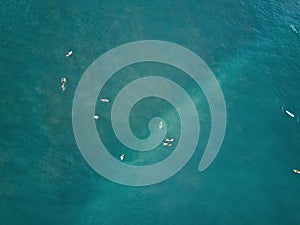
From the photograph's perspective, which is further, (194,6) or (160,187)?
(194,6)

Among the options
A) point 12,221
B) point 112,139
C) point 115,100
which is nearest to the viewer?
point 12,221

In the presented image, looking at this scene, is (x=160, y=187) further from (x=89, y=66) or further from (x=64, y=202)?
(x=89, y=66)

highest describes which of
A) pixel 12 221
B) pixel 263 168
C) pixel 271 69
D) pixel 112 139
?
pixel 271 69

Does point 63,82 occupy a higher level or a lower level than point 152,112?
lower

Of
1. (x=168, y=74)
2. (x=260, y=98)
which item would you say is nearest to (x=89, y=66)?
(x=168, y=74)

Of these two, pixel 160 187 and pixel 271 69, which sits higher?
pixel 271 69

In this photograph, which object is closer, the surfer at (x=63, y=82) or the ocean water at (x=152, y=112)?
the ocean water at (x=152, y=112)

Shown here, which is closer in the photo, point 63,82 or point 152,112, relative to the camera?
point 152,112

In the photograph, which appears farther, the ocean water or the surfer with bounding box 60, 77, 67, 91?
the surfer with bounding box 60, 77, 67, 91
